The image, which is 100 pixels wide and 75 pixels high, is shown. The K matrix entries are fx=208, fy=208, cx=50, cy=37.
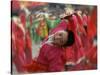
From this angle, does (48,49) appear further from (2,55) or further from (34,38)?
(2,55)

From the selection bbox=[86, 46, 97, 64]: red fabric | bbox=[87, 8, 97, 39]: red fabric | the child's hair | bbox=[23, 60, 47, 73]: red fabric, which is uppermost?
bbox=[87, 8, 97, 39]: red fabric

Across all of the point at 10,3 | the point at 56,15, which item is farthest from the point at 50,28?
the point at 10,3

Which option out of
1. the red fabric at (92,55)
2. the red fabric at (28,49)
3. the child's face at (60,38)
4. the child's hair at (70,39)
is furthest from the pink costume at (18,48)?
the red fabric at (92,55)

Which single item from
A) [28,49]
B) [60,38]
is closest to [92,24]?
[60,38]

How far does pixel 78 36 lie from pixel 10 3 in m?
0.83

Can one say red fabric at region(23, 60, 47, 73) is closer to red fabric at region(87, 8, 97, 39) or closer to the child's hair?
the child's hair

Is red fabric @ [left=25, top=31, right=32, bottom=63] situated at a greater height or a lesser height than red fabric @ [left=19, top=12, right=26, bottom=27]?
lesser

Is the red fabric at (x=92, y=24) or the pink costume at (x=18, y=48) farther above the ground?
the red fabric at (x=92, y=24)

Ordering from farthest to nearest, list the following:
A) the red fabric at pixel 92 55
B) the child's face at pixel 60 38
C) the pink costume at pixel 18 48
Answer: the red fabric at pixel 92 55
the child's face at pixel 60 38
the pink costume at pixel 18 48

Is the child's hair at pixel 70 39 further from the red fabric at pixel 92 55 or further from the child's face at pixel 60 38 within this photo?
the red fabric at pixel 92 55

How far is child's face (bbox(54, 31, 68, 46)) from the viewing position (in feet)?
7.45

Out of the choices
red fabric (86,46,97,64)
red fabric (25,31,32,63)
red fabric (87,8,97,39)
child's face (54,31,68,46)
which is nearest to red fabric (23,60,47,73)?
red fabric (25,31,32,63)

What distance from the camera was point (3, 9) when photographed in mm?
2121

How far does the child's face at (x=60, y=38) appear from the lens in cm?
227
